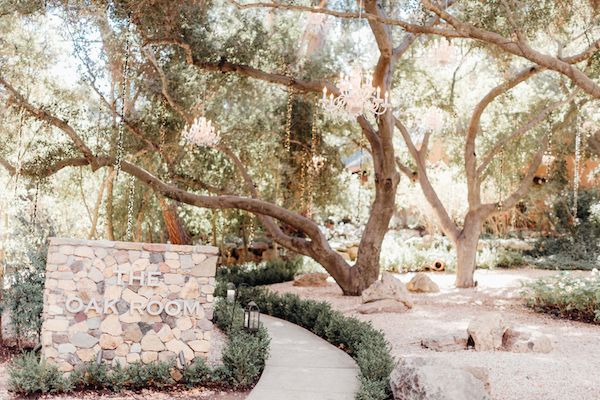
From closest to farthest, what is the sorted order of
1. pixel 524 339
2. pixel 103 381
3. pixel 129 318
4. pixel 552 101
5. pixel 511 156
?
pixel 103 381 → pixel 129 318 → pixel 524 339 → pixel 552 101 → pixel 511 156

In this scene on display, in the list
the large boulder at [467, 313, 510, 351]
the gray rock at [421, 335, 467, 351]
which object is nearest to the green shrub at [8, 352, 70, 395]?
the gray rock at [421, 335, 467, 351]

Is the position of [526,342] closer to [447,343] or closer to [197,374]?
[447,343]

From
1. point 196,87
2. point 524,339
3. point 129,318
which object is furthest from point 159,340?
point 196,87

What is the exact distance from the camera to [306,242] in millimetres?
15203

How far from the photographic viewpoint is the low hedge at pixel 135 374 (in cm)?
676

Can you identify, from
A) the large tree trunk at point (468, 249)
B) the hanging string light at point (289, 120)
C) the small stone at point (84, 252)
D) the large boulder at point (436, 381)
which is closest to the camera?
the large boulder at point (436, 381)

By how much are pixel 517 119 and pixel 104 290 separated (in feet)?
44.6

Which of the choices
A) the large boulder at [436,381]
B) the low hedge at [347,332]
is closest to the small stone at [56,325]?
the low hedge at [347,332]

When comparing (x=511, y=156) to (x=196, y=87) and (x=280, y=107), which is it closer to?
(x=280, y=107)

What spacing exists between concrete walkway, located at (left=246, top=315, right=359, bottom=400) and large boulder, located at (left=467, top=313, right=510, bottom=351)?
5.99 ft

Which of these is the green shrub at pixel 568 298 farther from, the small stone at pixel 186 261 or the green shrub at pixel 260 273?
the green shrub at pixel 260 273

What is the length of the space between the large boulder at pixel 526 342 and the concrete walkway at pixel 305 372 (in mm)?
2269

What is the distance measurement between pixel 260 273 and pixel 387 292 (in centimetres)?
633

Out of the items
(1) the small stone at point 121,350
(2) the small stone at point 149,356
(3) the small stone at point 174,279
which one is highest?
(3) the small stone at point 174,279
